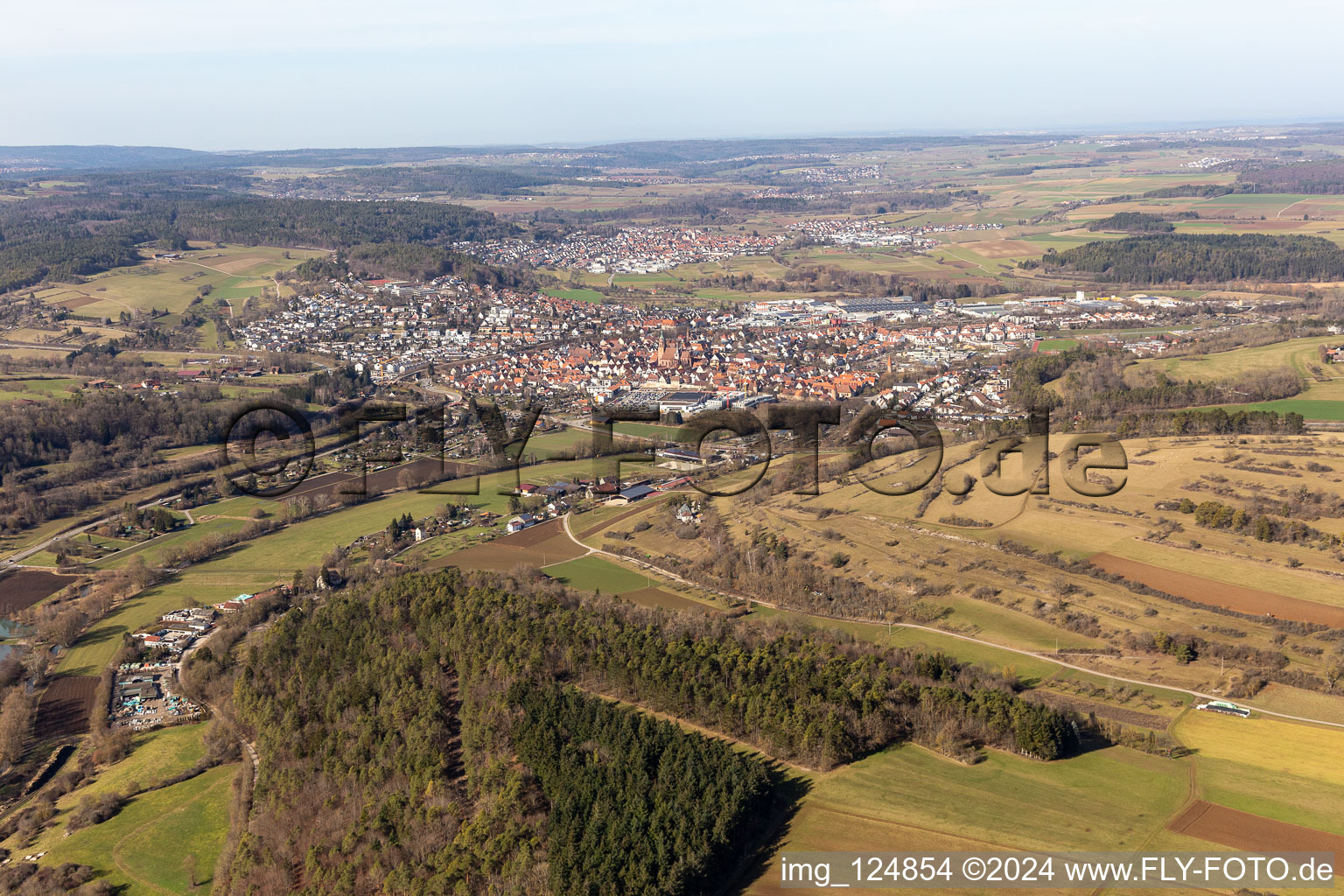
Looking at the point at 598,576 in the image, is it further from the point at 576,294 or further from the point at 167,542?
the point at 576,294

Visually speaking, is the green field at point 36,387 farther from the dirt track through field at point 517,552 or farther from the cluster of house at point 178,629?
the dirt track through field at point 517,552

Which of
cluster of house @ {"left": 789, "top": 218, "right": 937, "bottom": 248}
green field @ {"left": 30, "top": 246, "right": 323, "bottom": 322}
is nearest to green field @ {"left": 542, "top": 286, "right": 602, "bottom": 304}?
green field @ {"left": 30, "top": 246, "right": 323, "bottom": 322}

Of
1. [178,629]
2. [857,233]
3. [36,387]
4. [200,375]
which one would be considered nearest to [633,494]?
[178,629]

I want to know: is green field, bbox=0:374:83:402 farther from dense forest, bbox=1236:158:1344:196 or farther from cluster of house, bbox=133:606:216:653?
dense forest, bbox=1236:158:1344:196

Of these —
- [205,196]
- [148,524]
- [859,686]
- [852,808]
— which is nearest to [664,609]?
[859,686]

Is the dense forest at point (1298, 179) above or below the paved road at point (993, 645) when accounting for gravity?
above

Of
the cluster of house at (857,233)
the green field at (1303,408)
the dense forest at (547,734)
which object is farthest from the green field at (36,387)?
the cluster of house at (857,233)
